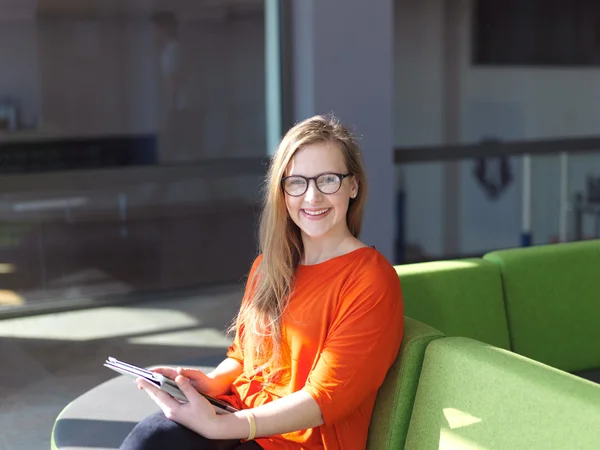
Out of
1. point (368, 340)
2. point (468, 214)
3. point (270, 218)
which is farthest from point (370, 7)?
point (368, 340)

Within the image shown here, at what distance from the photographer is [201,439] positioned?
2156 mm

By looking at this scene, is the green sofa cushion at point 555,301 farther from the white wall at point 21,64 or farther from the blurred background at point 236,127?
the white wall at point 21,64

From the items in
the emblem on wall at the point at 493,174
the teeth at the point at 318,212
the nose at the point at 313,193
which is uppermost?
the nose at the point at 313,193

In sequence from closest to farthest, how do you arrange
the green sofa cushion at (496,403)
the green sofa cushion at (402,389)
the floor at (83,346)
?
1. the green sofa cushion at (496,403)
2. the green sofa cushion at (402,389)
3. the floor at (83,346)

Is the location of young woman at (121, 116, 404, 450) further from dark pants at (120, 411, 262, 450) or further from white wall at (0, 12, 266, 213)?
white wall at (0, 12, 266, 213)

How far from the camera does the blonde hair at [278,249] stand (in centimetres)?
238

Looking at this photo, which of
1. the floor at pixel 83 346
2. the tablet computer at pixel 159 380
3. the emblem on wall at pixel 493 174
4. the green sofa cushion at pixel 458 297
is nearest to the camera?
the tablet computer at pixel 159 380

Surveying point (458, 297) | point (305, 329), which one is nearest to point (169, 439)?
point (305, 329)

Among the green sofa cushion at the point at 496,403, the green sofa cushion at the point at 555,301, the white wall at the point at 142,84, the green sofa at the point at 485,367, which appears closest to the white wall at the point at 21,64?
the white wall at the point at 142,84

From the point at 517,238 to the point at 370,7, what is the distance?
2734mm

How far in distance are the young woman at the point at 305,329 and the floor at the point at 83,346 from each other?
1.92 metres

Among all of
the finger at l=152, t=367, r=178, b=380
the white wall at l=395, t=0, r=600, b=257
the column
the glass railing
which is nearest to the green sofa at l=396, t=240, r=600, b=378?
the finger at l=152, t=367, r=178, b=380

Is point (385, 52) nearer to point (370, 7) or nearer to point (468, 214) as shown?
point (370, 7)

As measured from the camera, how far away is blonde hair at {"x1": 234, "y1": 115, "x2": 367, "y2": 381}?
93.7 inches
